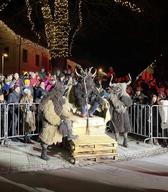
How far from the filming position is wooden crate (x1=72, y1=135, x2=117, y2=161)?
1225cm

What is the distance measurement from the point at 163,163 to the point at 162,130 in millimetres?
2993

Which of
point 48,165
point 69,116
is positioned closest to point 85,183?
point 48,165

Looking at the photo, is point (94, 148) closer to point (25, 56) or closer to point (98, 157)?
point (98, 157)

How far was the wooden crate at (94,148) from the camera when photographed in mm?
12250

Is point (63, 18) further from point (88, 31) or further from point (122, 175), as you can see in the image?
point (122, 175)

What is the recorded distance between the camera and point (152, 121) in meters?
15.3

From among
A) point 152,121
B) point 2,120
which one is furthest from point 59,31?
point 2,120

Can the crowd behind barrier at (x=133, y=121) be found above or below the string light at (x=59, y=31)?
below

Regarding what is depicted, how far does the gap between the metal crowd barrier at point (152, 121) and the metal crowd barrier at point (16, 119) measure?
310cm

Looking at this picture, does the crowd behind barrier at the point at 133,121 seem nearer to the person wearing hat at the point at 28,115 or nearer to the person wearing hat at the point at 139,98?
the person wearing hat at the point at 28,115

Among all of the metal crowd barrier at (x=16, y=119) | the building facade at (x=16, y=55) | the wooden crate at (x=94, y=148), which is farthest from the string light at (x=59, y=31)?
the building facade at (x=16, y=55)

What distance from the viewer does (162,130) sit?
15273 mm

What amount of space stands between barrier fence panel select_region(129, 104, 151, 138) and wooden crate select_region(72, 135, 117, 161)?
2.94 meters

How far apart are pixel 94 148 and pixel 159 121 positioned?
3508mm
